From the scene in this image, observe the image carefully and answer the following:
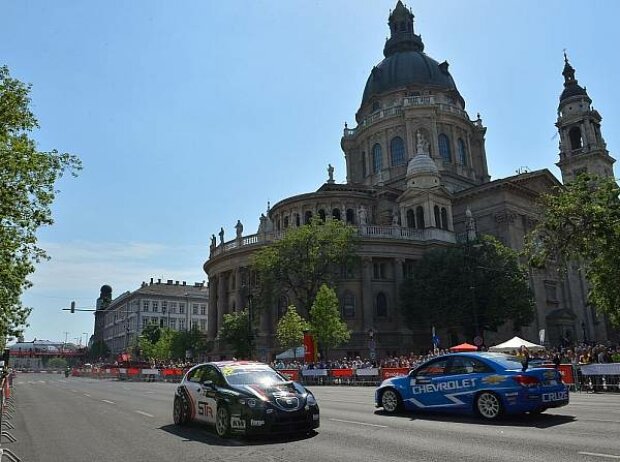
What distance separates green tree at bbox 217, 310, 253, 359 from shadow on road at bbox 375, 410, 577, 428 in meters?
34.6

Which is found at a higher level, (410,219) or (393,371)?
(410,219)

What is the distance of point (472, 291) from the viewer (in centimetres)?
4012

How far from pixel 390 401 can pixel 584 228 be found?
13.7 metres

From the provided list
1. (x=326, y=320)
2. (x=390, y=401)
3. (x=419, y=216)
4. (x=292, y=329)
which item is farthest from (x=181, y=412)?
(x=419, y=216)

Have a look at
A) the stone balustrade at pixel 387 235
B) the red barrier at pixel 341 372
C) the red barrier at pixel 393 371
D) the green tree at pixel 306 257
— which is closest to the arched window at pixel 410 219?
the stone balustrade at pixel 387 235

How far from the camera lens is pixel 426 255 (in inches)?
1869

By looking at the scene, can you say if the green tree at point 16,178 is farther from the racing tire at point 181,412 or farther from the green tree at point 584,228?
the green tree at point 584,228

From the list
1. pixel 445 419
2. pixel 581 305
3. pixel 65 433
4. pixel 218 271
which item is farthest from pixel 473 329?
pixel 65 433

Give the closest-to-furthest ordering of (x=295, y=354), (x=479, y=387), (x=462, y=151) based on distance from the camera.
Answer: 1. (x=479, y=387)
2. (x=295, y=354)
3. (x=462, y=151)

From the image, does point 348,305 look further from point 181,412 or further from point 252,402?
point 252,402

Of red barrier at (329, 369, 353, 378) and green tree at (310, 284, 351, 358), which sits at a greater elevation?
green tree at (310, 284, 351, 358)

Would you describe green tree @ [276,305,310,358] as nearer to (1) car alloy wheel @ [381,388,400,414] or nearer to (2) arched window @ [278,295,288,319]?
(2) arched window @ [278,295,288,319]

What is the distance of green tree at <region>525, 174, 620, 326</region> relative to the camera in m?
21.6

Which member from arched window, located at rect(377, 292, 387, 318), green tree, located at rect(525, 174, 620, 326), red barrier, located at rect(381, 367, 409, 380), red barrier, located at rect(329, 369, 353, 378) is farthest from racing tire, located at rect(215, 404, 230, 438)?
arched window, located at rect(377, 292, 387, 318)
